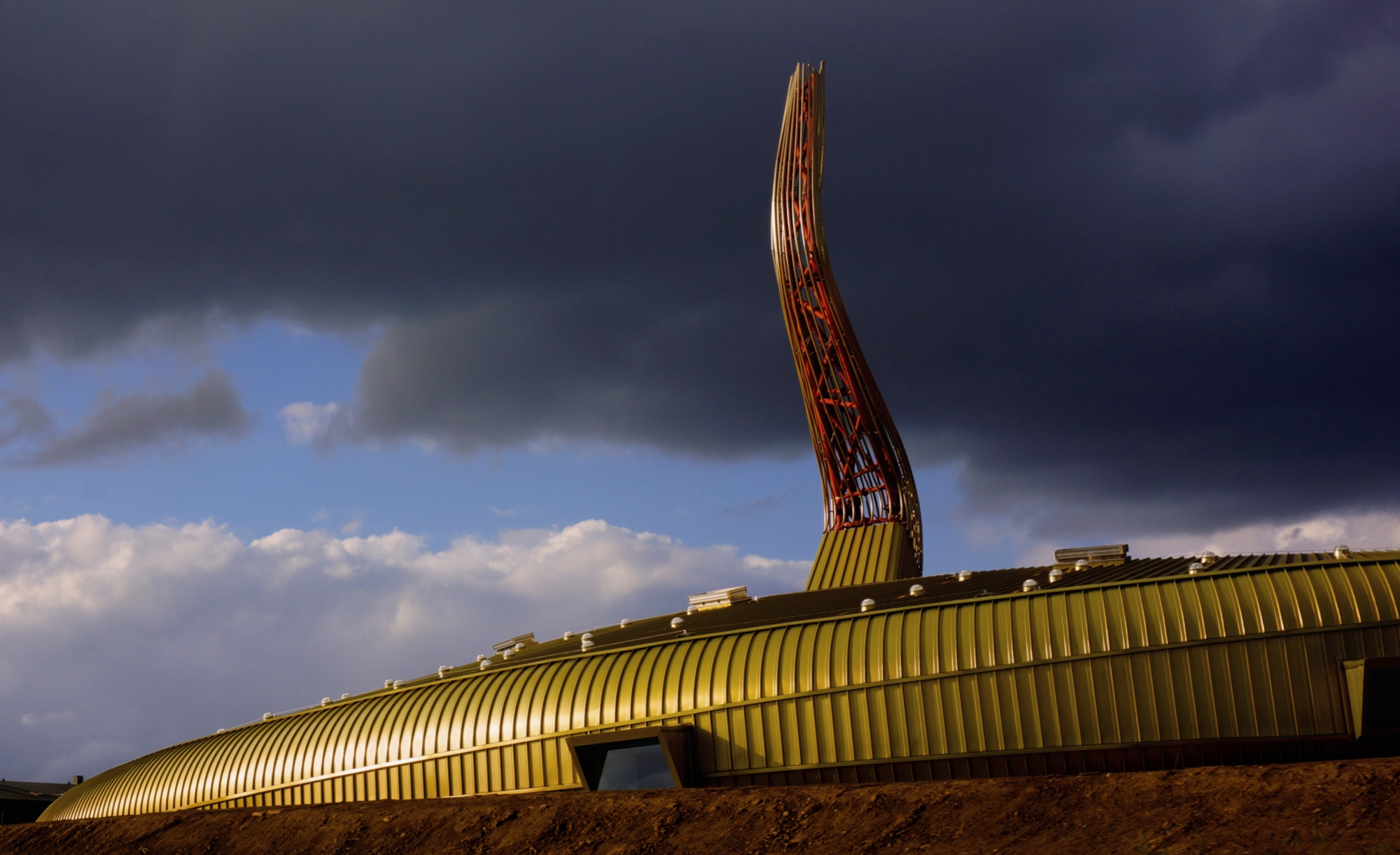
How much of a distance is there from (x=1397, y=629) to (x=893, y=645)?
9.32 m

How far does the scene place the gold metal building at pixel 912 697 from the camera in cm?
2191

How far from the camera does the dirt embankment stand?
16484 millimetres

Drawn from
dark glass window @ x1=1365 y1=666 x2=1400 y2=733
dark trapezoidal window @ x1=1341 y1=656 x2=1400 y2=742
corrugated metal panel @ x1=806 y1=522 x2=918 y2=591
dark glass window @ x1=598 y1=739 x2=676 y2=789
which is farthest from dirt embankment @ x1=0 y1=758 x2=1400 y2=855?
corrugated metal panel @ x1=806 y1=522 x2=918 y2=591

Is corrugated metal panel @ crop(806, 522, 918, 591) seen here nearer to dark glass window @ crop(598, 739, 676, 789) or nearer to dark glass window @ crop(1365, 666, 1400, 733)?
dark glass window @ crop(598, 739, 676, 789)

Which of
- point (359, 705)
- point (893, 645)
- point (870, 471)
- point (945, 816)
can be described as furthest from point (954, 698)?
point (870, 471)

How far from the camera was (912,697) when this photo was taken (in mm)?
23219

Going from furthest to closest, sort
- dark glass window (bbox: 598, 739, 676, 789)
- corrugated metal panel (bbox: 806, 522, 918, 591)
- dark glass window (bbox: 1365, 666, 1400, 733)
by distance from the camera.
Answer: corrugated metal panel (bbox: 806, 522, 918, 591)
dark glass window (bbox: 598, 739, 676, 789)
dark glass window (bbox: 1365, 666, 1400, 733)

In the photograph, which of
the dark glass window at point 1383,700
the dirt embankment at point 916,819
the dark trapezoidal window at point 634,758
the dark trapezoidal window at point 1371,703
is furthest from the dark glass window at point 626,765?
the dark glass window at point 1383,700

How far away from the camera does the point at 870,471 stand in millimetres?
43781

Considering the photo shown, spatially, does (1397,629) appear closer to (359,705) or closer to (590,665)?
(590,665)

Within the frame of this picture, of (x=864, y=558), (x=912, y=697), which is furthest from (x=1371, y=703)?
(x=864, y=558)

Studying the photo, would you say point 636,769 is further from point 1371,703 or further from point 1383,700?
point 1383,700

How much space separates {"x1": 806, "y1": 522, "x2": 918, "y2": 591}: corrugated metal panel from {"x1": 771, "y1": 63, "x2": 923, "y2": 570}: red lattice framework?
0.61 meters

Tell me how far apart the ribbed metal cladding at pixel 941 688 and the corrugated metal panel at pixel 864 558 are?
15960 mm
